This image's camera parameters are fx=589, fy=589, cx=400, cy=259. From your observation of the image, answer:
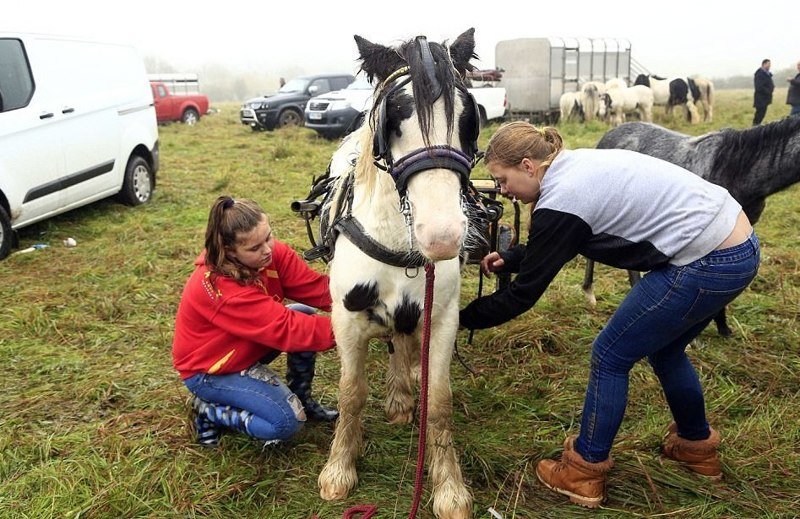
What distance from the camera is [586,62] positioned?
768 inches

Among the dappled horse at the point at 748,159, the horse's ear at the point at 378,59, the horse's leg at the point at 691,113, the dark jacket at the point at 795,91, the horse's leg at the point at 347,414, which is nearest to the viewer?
the horse's ear at the point at 378,59

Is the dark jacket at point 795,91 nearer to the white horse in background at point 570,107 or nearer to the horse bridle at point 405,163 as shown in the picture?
the white horse in background at point 570,107

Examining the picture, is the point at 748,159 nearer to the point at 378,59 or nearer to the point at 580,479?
the point at 580,479

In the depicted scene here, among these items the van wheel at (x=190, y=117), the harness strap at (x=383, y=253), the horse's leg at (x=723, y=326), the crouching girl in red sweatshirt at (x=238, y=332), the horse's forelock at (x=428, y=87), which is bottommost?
the horse's leg at (x=723, y=326)

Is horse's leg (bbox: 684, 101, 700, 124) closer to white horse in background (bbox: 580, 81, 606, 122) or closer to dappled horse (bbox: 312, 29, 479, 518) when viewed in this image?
white horse in background (bbox: 580, 81, 606, 122)

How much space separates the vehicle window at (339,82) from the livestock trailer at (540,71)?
5.01 meters

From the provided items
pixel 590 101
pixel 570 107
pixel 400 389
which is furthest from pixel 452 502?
pixel 590 101

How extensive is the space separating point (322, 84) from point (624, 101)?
8.78 m

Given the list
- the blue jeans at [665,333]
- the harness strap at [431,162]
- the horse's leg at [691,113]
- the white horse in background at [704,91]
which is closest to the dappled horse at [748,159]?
the blue jeans at [665,333]

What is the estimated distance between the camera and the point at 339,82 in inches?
656

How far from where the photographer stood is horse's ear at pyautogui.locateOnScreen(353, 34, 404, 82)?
2039 millimetres

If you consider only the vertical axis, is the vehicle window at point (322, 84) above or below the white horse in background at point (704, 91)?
above

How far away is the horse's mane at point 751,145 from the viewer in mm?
3201

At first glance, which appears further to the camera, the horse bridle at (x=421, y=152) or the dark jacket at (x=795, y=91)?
the dark jacket at (x=795, y=91)
